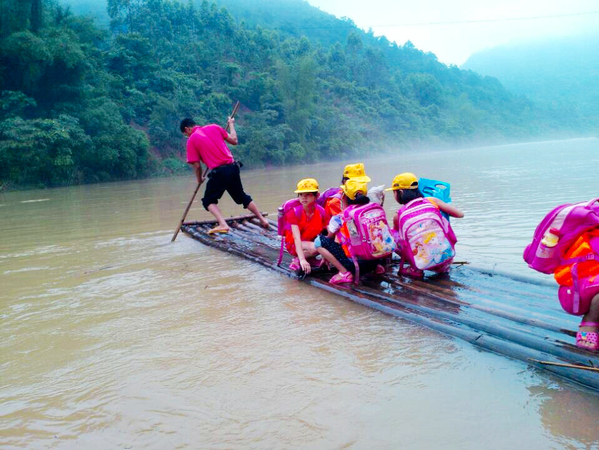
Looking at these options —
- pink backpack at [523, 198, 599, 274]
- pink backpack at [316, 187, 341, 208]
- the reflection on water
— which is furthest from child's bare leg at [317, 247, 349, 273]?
pink backpack at [523, 198, 599, 274]

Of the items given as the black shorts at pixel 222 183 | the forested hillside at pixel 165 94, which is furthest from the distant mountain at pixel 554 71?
the black shorts at pixel 222 183

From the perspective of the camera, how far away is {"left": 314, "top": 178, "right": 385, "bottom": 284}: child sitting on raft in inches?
155

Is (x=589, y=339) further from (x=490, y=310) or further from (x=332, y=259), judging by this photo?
(x=332, y=259)

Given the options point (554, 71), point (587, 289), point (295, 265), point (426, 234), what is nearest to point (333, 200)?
point (295, 265)

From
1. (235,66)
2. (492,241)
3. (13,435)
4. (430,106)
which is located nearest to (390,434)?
(13,435)

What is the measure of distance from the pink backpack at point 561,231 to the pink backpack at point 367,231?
1.36 m

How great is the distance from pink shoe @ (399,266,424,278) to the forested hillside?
1888cm

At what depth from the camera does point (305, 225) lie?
14.6ft

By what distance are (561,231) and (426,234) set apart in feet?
4.05

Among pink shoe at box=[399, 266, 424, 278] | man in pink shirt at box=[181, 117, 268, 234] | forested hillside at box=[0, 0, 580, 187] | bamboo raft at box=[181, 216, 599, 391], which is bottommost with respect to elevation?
bamboo raft at box=[181, 216, 599, 391]

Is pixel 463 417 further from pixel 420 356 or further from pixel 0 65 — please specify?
pixel 0 65

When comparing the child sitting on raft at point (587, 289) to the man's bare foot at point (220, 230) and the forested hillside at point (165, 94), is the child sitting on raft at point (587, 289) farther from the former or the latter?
the forested hillside at point (165, 94)

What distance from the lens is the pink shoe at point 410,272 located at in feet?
12.7

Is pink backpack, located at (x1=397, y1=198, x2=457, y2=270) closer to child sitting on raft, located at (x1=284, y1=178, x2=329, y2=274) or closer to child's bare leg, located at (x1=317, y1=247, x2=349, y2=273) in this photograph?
child's bare leg, located at (x1=317, y1=247, x2=349, y2=273)
